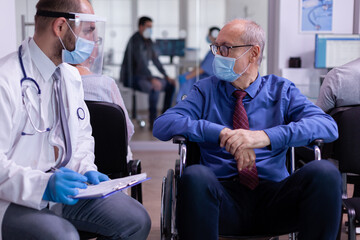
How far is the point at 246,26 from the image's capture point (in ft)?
7.14

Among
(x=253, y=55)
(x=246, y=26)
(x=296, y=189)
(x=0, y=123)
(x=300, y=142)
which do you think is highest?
(x=246, y=26)

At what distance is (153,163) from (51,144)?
3.34 meters

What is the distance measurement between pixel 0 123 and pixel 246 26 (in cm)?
120


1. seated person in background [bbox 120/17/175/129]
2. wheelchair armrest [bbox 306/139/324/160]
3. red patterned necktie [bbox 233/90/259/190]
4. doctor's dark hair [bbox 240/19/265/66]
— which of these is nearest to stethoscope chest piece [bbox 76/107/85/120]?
red patterned necktie [bbox 233/90/259/190]

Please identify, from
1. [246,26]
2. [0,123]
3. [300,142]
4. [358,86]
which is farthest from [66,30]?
[358,86]

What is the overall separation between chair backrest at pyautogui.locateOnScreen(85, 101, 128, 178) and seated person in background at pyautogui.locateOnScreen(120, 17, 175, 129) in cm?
447

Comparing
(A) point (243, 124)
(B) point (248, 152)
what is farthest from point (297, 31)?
(B) point (248, 152)

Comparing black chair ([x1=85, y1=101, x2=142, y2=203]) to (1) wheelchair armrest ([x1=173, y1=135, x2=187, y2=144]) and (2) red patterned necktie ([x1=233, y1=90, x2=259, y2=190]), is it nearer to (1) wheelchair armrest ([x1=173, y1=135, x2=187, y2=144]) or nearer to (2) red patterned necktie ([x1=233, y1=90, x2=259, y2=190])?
(1) wheelchair armrest ([x1=173, y1=135, x2=187, y2=144])

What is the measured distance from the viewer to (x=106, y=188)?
5.07 feet

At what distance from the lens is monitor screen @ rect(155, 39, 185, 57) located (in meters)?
6.51

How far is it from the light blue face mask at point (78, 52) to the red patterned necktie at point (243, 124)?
27.1 inches

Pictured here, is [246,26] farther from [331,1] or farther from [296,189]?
[331,1]

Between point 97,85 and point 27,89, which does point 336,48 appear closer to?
point 97,85

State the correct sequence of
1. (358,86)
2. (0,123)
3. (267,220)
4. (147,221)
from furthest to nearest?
(358,86), (267,220), (147,221), (0,123)
